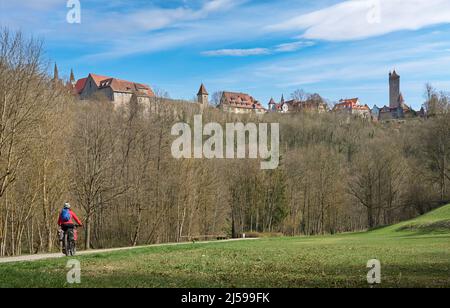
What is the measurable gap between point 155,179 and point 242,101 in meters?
115

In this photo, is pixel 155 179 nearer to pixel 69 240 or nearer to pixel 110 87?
pixel 69 240

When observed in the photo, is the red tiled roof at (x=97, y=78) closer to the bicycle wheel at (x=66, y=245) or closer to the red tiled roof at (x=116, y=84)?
the red tiled roof at (x=116, y=84)

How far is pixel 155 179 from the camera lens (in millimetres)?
49594

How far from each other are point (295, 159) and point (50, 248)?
49911 millimetres

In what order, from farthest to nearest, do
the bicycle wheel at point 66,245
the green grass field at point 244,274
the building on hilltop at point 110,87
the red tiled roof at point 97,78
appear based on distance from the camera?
the red tiled roof at point 97,78 < the building on hilltop at point 110,87 < the bicycle wheel at point 66,245 < the green grass field at point 244,274

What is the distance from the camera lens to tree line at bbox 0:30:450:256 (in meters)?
29.2

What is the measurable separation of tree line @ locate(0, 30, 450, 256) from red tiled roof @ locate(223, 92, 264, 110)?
6108 cm

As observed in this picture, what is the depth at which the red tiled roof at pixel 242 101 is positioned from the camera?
15674 centimetres

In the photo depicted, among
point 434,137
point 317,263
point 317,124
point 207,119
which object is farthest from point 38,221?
point 317,124

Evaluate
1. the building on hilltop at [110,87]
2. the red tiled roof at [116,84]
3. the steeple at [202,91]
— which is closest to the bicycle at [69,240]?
the building on hilltop at [110,87]

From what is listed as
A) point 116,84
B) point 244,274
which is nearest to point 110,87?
point 116,84

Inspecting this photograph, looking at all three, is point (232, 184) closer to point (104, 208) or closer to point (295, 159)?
point (295, 159)

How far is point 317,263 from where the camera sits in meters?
15.8

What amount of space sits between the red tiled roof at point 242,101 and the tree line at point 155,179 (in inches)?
2405
